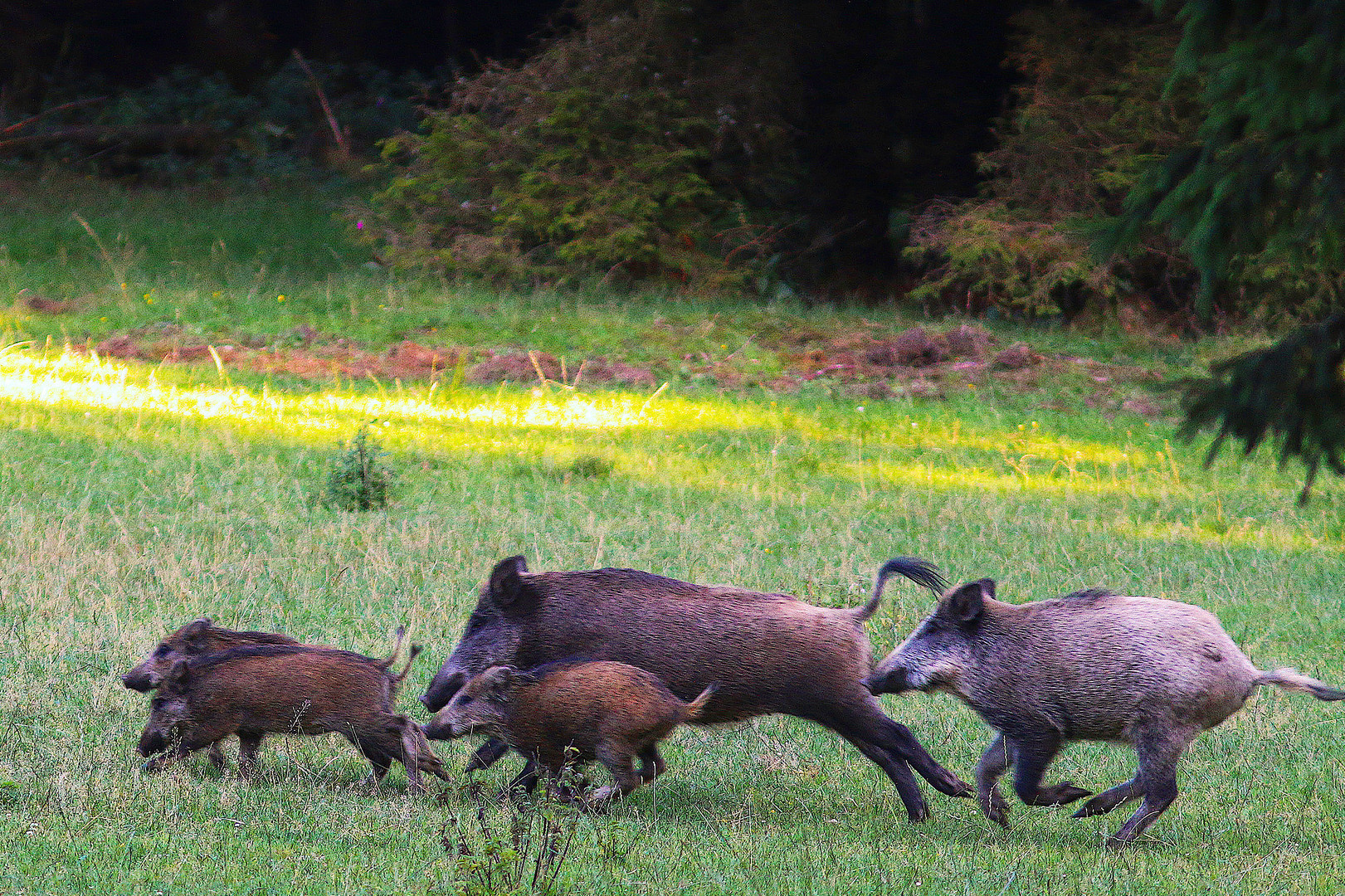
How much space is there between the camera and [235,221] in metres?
23.6

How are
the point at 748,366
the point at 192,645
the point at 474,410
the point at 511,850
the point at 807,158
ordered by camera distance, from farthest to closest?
the point at 807,158, the point at 748,366, the point at 474,410, the point at 192,645, the point at 511,850

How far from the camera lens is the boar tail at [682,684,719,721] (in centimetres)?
462

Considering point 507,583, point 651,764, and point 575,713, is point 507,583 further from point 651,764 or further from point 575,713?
point 651,764

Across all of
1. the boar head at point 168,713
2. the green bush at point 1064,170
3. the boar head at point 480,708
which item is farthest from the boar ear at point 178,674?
the green bush at point 1064,170

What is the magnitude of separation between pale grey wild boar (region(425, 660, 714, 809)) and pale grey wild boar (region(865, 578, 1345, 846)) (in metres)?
0.80

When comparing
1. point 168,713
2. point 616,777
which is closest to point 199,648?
point 168,713

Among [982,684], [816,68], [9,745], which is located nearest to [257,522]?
[9,745]

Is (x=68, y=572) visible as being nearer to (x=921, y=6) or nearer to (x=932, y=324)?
(x=932, y=324)

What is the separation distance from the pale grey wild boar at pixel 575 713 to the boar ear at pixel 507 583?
41 cm

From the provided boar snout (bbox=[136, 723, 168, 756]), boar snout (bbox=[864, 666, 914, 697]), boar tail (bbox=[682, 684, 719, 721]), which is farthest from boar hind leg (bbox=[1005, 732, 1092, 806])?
boar snout (bbox=[136, 723, 168, 756])

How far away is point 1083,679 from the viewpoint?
15.2ft

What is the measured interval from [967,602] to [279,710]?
2.39 meters

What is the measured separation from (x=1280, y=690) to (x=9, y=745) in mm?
5236

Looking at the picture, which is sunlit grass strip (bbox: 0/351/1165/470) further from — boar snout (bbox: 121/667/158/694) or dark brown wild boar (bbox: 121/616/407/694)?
boar snout (bbox: 121/667/158/694)
